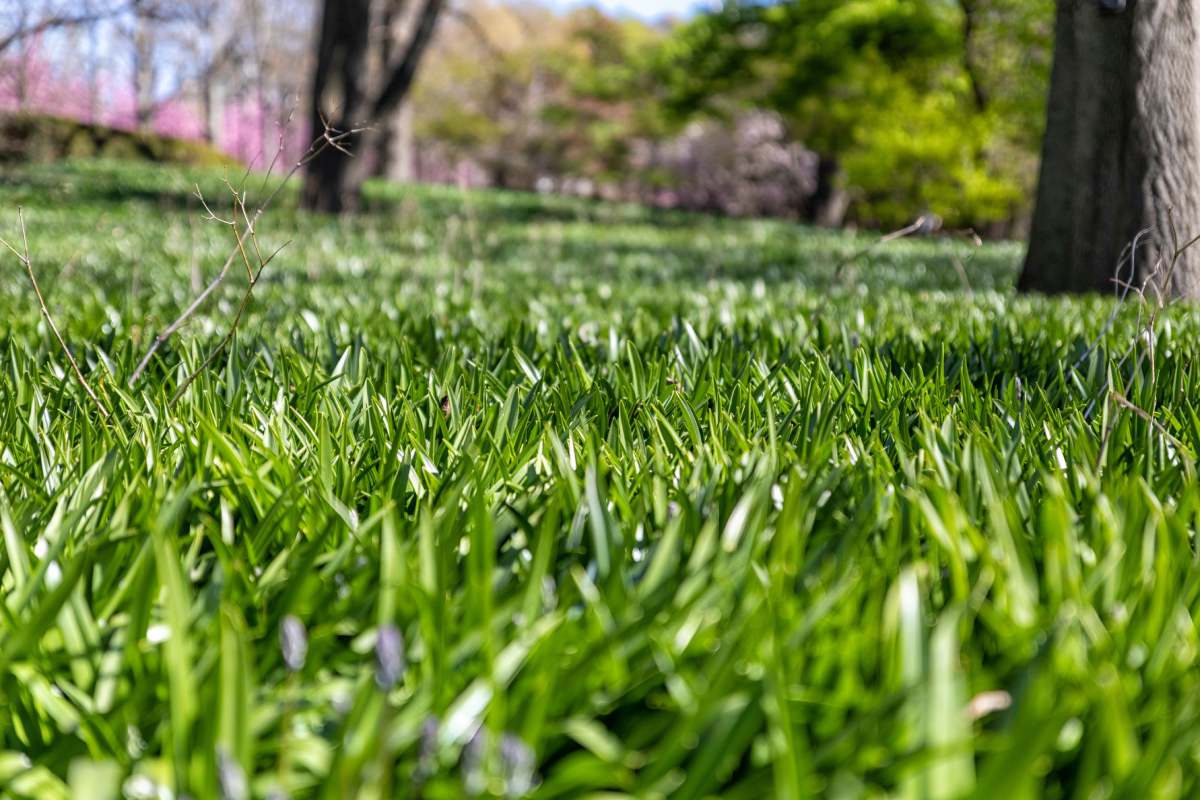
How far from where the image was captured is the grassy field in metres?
0.93

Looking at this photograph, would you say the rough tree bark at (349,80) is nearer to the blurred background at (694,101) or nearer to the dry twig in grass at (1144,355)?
the blurred background at (694,101)

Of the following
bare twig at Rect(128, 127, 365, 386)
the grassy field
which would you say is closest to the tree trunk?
the grassy field

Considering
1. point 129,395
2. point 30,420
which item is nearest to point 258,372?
point 129,395

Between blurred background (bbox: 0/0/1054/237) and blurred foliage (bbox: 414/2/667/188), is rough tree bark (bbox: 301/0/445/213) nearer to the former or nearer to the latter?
blurred background (bbox: 0/0/1054/237)

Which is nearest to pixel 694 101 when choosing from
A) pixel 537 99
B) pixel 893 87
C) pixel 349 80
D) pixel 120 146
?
pixel 893 87

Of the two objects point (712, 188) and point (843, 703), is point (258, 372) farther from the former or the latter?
point (712, 188)

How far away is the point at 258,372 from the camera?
269 centimetres

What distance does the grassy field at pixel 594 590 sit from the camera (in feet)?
3.05

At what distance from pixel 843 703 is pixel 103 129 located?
31273 millimetres

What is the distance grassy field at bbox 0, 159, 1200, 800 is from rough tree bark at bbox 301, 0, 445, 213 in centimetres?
1215

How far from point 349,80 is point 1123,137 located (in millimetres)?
11839

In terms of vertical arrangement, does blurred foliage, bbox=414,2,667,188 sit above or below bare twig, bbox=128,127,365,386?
above

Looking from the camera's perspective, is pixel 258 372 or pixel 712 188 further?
pixel 712 188

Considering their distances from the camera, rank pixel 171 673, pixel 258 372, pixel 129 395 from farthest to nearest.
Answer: pixel 258 372, pixel 129 395, pixel 171 673
